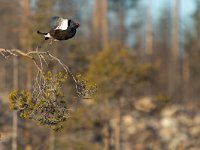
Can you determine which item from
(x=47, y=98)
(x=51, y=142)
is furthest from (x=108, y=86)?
(x=47, y=98)

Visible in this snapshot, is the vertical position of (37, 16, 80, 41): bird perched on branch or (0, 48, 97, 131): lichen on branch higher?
(37, 16, 80, 41): bird perched on branch

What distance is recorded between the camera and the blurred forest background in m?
24.8

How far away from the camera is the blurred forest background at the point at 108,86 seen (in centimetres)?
2477

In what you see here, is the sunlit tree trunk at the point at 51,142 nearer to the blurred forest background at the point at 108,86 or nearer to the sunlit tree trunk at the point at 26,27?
the blurred forest background at the point at 108,86

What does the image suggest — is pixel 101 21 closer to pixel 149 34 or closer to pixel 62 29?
pixel 149 34

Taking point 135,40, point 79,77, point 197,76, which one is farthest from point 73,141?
point 135,40

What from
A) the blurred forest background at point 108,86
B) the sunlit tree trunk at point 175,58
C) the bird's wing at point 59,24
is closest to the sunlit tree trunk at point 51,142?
the blurred forest background at point 108,86

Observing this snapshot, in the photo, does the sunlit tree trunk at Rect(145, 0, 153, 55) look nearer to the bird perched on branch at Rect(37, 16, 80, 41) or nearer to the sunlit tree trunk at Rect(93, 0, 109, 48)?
the sunlit tree trunk at Rect(93, 0, 109, 48)

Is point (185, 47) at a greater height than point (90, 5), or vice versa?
point (90, 5)

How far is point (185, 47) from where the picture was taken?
5588 cm

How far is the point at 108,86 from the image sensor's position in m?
25.0

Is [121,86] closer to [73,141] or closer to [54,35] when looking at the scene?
[73,141]

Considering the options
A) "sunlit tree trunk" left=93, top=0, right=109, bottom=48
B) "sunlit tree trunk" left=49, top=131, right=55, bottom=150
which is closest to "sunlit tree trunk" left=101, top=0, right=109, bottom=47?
"sunlit tree trunk" left=93, top=0, right=109, bottom=48

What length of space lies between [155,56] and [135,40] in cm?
543
